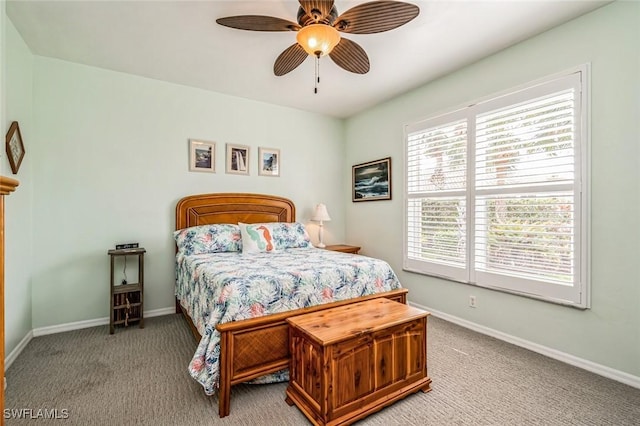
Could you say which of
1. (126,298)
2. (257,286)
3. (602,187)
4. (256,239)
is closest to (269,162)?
(256,239)

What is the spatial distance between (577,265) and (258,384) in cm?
258

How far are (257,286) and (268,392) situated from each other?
2.36ft

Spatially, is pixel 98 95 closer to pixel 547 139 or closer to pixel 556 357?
pixel 547 139

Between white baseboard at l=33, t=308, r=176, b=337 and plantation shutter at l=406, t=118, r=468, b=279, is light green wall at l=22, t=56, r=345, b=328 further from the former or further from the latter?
plantation shutter at l=406, t=118, r=468, b=279

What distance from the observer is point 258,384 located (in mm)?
2135

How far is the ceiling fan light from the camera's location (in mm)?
2000

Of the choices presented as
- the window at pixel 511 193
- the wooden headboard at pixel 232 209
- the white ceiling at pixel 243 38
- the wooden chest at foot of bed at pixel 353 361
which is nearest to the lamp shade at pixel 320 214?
the wooden headboard at pixel 232 209

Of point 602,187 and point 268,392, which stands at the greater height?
point 602,187

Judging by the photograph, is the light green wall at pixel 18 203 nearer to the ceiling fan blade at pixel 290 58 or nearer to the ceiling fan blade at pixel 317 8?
the ceiling fan blade at pixel 290 58

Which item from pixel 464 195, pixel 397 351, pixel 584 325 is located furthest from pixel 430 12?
pixel 584 325

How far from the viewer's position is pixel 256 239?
3.44 meters

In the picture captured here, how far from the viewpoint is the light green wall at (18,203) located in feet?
8.02

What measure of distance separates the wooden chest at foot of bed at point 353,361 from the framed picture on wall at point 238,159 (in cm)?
257

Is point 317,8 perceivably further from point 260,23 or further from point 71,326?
point 71,326
